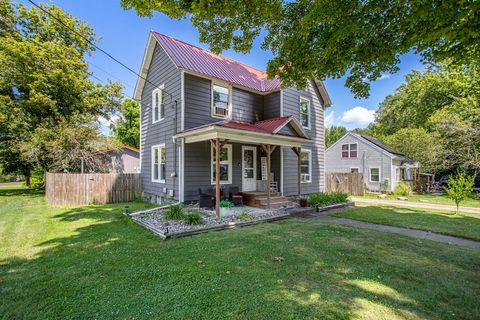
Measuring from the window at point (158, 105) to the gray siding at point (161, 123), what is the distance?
255mm

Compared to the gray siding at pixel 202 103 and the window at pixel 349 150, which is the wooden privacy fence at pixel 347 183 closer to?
the window at pixel 349 150

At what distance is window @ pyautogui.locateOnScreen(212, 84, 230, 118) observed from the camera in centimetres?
1053

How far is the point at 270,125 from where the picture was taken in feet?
33.2

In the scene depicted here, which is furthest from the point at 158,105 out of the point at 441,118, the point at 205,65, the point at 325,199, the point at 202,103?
the point at 441,118

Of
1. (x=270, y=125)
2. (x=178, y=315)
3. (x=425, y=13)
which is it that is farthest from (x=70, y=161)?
(x=425, y=13)

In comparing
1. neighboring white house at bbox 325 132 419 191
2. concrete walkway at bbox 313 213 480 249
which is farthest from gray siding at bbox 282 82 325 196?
neighboring white house at bbox 325 132 419 191

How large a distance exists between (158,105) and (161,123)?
107 cm

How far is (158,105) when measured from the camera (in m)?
11.4

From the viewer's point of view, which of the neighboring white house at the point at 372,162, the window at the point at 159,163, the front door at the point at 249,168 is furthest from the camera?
the neighboring white house at the point at 372,162

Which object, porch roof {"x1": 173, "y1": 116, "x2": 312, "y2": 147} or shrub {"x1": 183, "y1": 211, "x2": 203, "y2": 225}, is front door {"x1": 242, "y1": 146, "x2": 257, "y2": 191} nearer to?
porch roof {"x1": 173, "y1": 116, "x2": 312, "y2": 147}

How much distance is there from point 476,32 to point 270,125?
6984 mm

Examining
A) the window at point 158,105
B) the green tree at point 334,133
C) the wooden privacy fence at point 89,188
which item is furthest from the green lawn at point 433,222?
the green tree at point 334,133

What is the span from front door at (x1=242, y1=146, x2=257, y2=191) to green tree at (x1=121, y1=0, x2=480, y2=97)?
5139 millimetres

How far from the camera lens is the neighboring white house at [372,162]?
19781mm
